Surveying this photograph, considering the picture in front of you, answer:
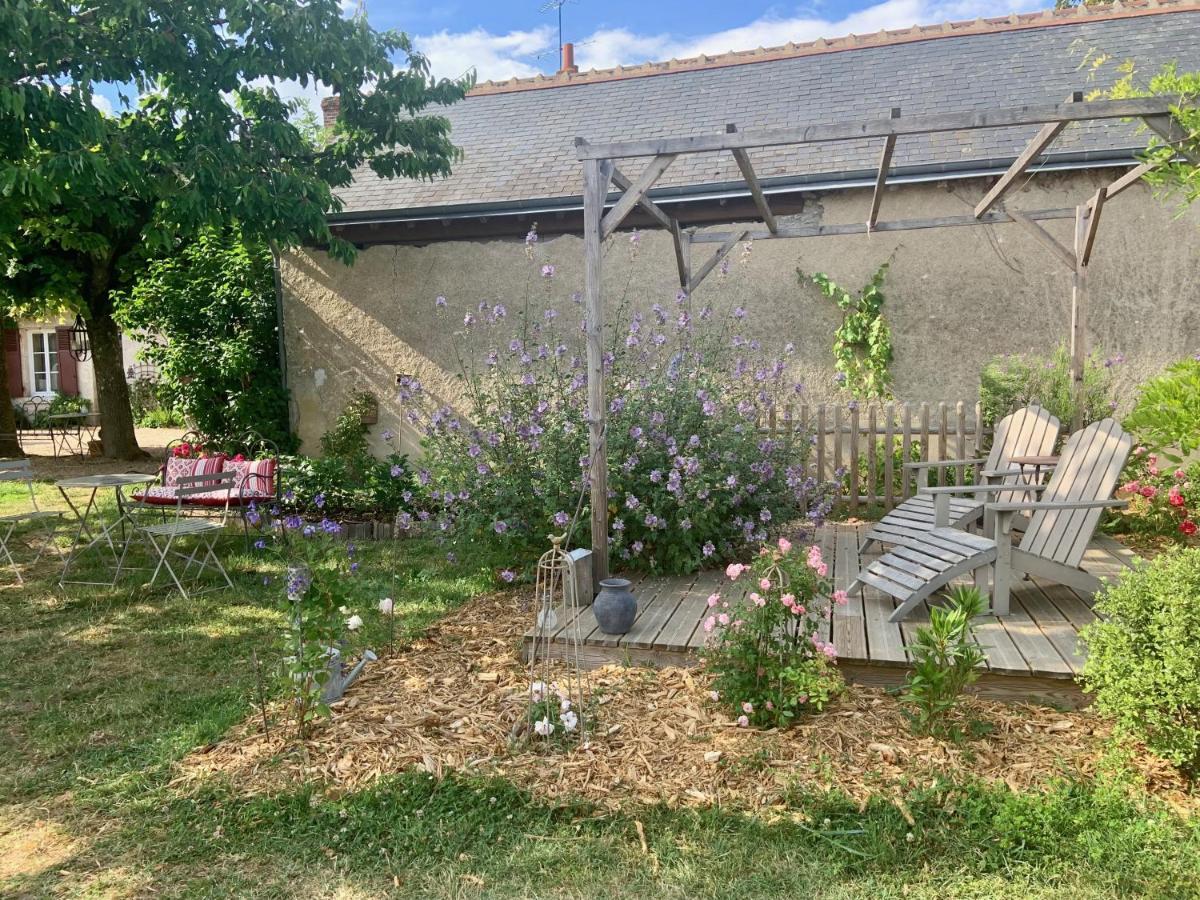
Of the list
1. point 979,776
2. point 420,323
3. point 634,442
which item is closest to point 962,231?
point 634,442

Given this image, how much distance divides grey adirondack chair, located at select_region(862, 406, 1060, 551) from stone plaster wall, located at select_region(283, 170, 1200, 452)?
2.40 m

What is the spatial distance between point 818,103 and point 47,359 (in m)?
19.5

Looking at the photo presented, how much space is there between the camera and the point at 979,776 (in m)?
2.97

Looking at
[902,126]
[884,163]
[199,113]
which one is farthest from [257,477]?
[902,126]

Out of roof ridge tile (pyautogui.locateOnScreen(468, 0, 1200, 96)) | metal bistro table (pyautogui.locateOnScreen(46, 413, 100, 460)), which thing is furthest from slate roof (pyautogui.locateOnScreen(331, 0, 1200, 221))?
metal bistro table (pyautogui.locateOnScreen(46, 413, 100, 460))

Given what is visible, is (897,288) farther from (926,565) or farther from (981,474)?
(926,565)

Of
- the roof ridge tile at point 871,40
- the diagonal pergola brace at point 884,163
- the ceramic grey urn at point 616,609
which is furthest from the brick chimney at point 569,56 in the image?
the ceramic grey urn at point 616,609

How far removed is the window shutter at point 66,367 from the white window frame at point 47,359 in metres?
0.07

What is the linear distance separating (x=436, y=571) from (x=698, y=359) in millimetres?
2459

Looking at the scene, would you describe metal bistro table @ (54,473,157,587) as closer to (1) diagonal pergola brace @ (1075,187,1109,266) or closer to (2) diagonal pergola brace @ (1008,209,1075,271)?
(2) diagonal pergola brace @ (1008,209,1075,271)

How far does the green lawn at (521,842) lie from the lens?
2.52m

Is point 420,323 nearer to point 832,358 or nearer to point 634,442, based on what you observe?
point 832,358

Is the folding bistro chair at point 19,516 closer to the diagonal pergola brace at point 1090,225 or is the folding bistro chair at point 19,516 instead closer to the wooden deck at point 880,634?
the wooden deck at point 880,634

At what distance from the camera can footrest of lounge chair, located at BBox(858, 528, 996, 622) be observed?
13.5 feet
